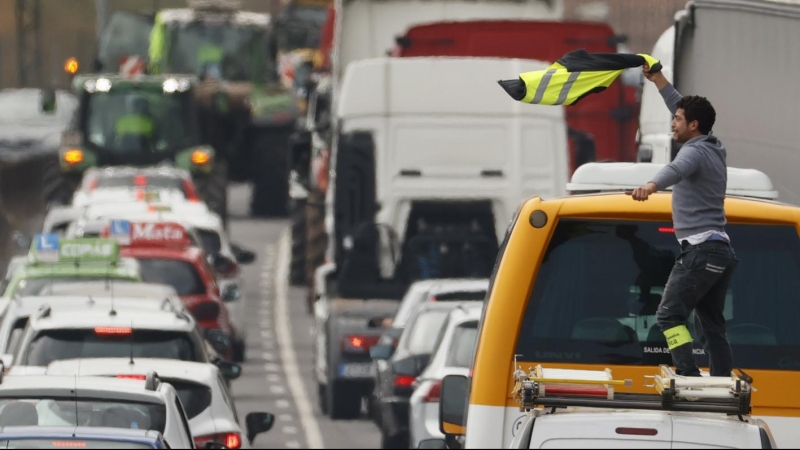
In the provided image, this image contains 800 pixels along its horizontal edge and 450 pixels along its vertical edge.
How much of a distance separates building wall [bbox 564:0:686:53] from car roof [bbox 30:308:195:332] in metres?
41.3

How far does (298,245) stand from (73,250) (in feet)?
44.6

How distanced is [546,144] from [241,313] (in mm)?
4880

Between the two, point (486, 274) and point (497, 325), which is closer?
point (497, 325)

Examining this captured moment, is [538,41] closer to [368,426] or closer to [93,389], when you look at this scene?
[368,426]

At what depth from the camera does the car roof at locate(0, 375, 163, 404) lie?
1070cm

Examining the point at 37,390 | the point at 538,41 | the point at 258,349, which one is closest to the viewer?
the point at 37,390

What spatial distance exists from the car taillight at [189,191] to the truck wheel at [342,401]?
33.1 feet

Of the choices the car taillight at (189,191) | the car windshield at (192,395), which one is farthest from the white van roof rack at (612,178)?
the car taillight at (189,191)

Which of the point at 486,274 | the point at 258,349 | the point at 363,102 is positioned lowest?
the point at 258,349

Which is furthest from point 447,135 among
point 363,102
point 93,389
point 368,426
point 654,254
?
point 654,254

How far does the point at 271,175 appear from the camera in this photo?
43906 mm

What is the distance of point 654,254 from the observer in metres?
9.14

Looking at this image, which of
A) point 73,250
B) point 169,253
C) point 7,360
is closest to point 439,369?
point 7,360

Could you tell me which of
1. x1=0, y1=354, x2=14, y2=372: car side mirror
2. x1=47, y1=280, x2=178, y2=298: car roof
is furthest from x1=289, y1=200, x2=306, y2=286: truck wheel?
x1=0, y1=354, x2=14, y2=372: car side mirror
